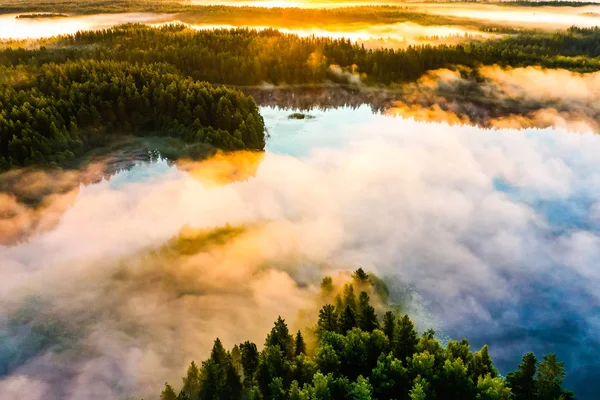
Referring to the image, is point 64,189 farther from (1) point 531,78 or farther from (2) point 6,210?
(1) point 531,78

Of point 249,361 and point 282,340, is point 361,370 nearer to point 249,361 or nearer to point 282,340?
point 282,340

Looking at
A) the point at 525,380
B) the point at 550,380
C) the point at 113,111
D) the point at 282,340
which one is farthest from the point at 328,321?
the point at 113,111

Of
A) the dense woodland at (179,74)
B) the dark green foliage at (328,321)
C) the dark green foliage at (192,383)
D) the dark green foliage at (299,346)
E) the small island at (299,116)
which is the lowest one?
the dark green foliage at (192,383)

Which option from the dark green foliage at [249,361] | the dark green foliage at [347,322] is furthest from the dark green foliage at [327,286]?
the dark green foliage at [249,361]

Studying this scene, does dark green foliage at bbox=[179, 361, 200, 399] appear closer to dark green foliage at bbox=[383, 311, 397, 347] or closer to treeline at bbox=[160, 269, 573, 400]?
treeline at bbox=[160, 269, 573, 400]

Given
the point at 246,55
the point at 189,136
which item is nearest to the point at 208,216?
the point at 189,136

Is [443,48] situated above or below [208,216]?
above

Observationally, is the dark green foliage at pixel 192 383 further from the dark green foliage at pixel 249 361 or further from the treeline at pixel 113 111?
the treeline at pixel 113 111
